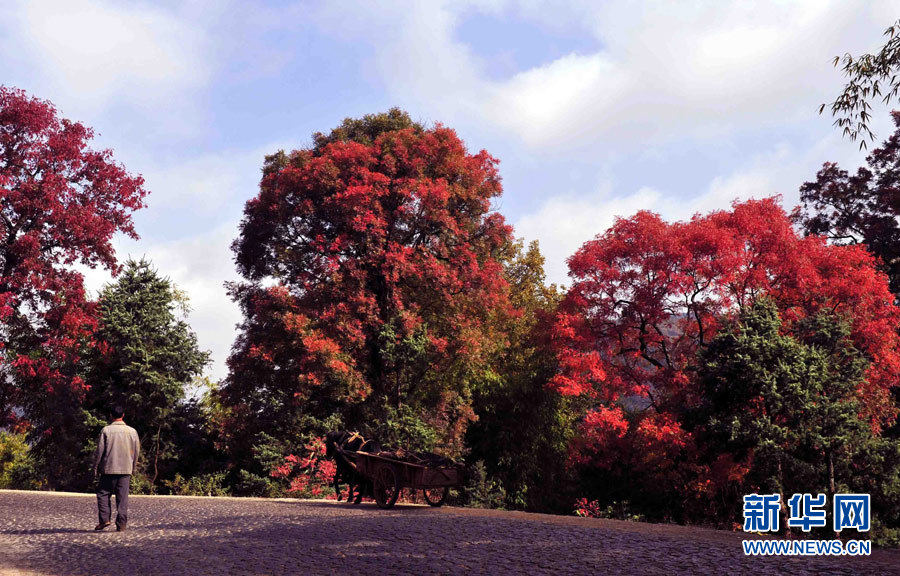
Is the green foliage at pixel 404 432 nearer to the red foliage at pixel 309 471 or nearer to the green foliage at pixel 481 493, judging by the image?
the red foliage at pixel 309 471

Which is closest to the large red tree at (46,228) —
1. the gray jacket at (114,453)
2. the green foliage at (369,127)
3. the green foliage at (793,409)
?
the green foliage at (369,127)

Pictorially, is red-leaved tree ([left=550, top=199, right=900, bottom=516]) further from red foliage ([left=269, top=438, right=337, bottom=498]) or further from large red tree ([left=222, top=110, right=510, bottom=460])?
red foliage ([left=269, top=438, right=337, bottom=498])

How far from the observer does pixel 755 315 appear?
52.9 ft

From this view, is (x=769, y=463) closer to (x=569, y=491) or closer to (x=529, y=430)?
(x=569, y=491)

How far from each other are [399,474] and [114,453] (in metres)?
4.84

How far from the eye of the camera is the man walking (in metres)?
10.6

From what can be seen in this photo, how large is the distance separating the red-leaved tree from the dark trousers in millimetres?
11713

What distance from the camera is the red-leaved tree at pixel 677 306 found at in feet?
60.2

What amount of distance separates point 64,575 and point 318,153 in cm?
1902

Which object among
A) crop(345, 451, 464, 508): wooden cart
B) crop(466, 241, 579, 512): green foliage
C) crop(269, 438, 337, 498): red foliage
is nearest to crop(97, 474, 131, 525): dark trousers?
crop(345, 451, 464, 508): wooden cart

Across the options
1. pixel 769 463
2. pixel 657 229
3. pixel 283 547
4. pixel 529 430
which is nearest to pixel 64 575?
pixel 283 547

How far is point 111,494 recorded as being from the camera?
34.7ft

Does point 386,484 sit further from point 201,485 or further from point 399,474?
point 201,485

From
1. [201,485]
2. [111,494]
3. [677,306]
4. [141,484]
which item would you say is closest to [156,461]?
[141,484]
